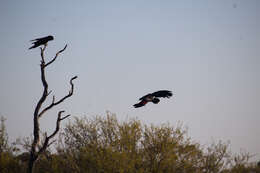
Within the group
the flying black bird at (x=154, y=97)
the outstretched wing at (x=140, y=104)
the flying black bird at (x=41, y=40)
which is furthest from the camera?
the flying black bird at (x=41, y=40)

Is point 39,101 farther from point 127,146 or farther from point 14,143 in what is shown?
point 14,143

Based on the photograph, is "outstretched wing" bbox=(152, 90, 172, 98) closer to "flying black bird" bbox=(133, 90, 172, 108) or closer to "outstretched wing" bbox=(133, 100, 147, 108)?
"flying black bird" bbox=(133, 90, 172, 108)

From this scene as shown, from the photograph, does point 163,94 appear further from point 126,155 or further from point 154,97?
point 126,155

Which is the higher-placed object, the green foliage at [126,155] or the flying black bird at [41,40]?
the flying black bird at [41,40]

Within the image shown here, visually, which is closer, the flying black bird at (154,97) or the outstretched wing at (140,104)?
the outstretched wing at (140,104)

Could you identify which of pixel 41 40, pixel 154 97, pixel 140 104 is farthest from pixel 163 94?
pixel 41 40

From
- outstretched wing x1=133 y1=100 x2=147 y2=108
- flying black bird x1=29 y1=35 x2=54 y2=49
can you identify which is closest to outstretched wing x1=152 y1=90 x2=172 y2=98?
outstretched wing x1=133 y1=100 x2=147 y2=108

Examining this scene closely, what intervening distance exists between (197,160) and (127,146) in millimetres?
4983

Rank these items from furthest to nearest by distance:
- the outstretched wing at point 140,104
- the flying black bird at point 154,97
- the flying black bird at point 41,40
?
the flying black bird at point 41,40
the flying black bird at point 154,97
the outstretched wing at point 140,104

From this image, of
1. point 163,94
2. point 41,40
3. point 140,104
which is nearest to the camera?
point 140,104

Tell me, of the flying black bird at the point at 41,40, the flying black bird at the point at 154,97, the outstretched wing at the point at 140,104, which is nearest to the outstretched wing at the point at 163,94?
the flying black bird at the point at 154,97

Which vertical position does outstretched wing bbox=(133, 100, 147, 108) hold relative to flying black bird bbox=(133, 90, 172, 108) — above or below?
below

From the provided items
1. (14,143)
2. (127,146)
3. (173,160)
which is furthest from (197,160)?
(14,143)

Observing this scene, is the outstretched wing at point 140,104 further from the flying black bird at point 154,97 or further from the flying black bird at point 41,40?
the flying black bird at point 41,40
